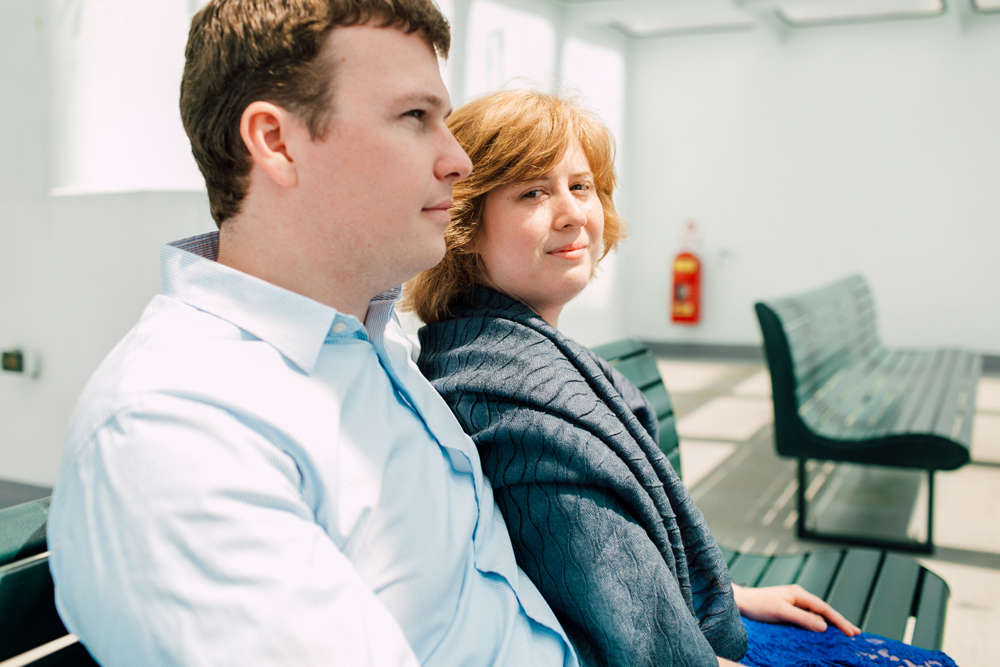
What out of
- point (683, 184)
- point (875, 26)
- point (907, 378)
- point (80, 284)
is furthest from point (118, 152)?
point (875, 26)

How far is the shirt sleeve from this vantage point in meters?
0.75

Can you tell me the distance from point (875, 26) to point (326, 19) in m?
8.27

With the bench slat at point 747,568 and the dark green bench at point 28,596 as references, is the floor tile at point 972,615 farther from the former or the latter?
the dark green bench at point 28,596

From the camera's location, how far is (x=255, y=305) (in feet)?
3.29

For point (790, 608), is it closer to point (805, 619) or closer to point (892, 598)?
point (805, 619)

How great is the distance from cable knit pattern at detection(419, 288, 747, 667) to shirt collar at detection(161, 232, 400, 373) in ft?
1.11

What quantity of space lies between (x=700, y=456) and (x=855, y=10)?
4880 mm

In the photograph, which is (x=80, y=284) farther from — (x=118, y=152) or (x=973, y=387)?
(x=973, y=387)

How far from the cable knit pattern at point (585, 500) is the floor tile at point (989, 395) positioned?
202 inches

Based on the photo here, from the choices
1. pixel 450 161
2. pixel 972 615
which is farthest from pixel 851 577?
pixel 450 161

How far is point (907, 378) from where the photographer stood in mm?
4539

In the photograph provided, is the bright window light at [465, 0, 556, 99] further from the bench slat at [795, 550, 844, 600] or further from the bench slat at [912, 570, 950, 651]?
the bench slat at [912, 570, 950, 651]

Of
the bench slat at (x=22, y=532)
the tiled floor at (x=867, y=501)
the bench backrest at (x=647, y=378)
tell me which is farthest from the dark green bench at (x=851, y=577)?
the bench slat at (x=22, y=532)

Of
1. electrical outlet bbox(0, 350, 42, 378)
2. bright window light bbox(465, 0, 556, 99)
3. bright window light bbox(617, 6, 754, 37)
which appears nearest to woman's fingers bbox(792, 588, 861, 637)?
electrical outlet bbox(0, 350, 42, 378)
